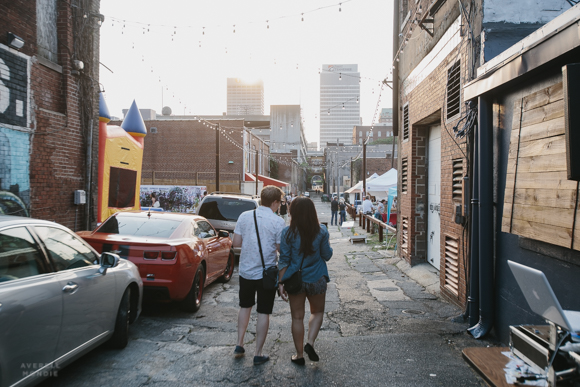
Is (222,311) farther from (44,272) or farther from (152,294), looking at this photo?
(44,272)

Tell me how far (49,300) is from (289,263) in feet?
6.82

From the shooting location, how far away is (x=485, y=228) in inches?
198

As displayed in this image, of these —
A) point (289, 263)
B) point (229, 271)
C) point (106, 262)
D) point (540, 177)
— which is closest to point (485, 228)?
point (540, 177)

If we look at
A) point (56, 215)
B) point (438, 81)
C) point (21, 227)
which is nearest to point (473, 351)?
point (21, 227)

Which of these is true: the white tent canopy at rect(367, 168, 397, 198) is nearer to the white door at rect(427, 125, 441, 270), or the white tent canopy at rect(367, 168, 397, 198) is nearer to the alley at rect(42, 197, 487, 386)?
the white door at rect(427, 125, 441, 270)

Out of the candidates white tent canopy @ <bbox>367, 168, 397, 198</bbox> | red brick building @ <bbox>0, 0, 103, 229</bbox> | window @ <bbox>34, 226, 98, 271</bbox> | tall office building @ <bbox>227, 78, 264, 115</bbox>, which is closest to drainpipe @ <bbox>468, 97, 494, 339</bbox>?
window @ <bbox>34, 226, 98, 271</bbox>

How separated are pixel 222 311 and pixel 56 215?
14.7ft

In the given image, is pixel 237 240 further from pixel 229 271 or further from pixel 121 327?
pixel 229 271

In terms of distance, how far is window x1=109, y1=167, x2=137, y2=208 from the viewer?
11383 mm

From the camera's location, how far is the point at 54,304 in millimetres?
3312

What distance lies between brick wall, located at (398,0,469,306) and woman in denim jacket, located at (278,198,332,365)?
8.51 feet

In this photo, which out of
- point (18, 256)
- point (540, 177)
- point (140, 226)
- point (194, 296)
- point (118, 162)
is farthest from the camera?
point (118, 162)

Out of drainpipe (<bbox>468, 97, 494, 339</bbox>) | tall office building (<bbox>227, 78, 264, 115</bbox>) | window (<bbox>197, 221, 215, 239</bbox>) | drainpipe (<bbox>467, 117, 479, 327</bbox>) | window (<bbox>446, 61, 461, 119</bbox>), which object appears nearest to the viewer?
drainpipe (<bbox>468, 97, 494, 339</bbox>)

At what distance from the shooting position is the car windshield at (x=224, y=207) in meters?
10.9
